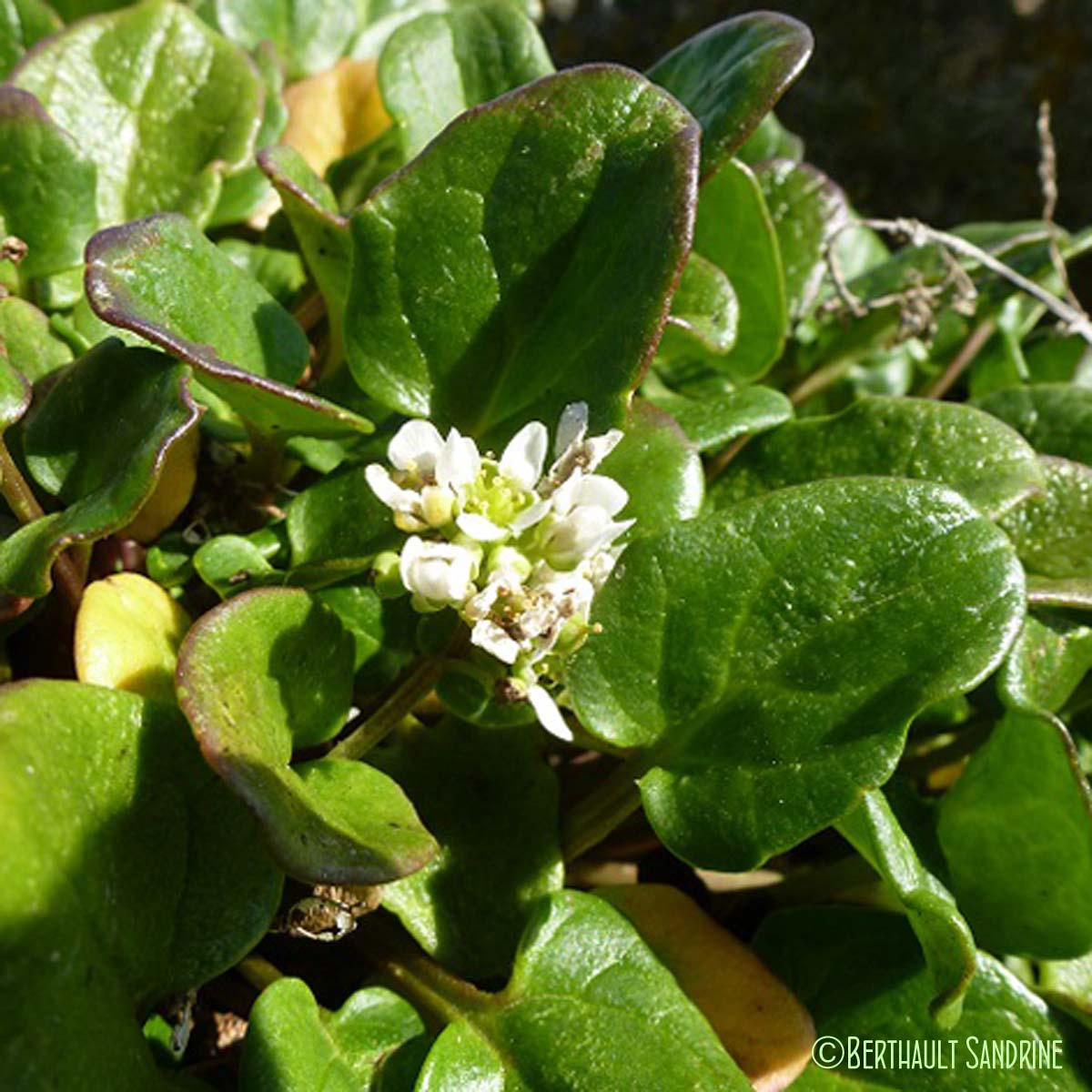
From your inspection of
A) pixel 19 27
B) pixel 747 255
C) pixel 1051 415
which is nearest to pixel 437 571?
pixel 747 255

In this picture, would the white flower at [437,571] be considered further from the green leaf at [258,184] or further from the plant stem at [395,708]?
the green leaf at [258,184]

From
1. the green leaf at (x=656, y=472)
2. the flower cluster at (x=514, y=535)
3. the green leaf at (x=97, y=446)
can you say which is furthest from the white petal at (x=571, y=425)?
the green leaf at (x=97, y=446)

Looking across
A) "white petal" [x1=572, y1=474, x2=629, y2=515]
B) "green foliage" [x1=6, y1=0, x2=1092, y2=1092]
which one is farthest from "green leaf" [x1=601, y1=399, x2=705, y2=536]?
"white petal" [x1=572, y1=474, x2=629, y2=515]

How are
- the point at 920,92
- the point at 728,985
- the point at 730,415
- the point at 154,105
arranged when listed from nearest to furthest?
the point at 728,985 < the point at 730,415 < the point at 154,105 < the point at 920,92

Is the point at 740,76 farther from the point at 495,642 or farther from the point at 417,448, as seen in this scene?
the point at 495,642

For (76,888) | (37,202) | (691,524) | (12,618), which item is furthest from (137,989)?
(37,202)
